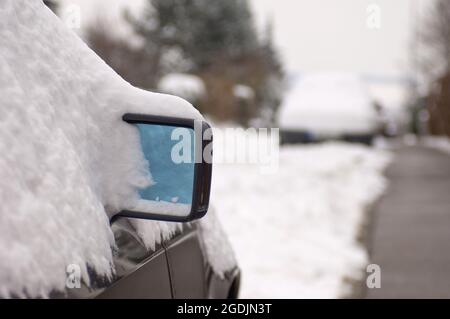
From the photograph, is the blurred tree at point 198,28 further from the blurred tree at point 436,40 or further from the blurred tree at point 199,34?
the blurred tree at point 436,40

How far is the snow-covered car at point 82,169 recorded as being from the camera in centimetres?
131

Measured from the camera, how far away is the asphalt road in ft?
15.8

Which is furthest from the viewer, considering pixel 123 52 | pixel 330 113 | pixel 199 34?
pixel 199 34

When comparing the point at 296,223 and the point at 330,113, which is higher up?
the point at 330,113

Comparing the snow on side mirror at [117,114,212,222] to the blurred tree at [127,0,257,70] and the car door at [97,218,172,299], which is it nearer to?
the car door at [97,218,172,299]

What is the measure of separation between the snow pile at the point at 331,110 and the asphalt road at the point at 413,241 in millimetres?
5207

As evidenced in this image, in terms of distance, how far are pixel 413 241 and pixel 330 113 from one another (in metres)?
10.3

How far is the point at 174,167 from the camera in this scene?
1692 millimetres

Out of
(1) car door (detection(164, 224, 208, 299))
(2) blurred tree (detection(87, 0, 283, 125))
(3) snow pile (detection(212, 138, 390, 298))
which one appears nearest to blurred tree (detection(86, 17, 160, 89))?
(2) blurred tree (detection(87, 0, 283, 125))

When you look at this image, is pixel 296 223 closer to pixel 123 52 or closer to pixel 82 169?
pixel 82 169

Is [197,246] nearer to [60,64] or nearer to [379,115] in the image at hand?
[60,64]

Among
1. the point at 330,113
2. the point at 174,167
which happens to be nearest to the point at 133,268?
the point at 174,167

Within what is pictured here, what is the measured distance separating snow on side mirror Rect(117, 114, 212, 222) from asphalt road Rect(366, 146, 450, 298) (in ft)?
10.6

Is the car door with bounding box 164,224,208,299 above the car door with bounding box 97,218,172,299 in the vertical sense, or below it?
below
